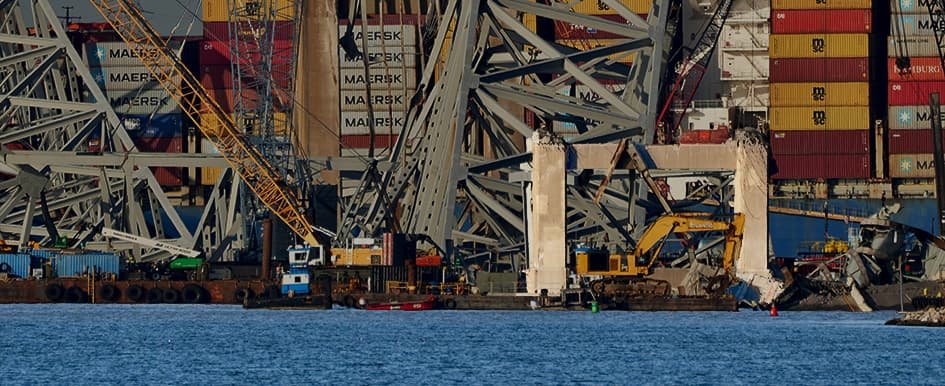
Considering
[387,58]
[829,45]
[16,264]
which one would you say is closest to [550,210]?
[16,264]

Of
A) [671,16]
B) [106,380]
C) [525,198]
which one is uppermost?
[671,16]

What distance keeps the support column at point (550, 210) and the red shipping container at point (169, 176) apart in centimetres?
5496

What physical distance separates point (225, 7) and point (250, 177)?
25.1 metres

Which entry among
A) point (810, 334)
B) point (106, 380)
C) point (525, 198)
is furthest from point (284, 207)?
point (106, 380)

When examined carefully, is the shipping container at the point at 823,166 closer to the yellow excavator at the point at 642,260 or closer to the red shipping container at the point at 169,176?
the red shipping container at the point at 169,176

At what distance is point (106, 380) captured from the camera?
7012 cm

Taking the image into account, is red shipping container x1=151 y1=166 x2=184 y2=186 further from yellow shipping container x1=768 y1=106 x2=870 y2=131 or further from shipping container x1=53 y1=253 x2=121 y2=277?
yellow shipping container x1=768 y1=106 x2=870 y2=131

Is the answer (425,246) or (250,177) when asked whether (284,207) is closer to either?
(250,177)

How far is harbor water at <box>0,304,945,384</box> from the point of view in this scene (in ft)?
234

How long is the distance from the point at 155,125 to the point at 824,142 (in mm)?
41347

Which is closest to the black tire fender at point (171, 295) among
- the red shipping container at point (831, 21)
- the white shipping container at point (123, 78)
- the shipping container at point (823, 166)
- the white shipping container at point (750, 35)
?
the white shipping container at point (123, 78)

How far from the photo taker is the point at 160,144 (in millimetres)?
151875

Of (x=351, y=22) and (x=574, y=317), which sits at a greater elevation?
(x=351, y=22)

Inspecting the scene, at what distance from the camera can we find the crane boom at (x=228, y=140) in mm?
125125
